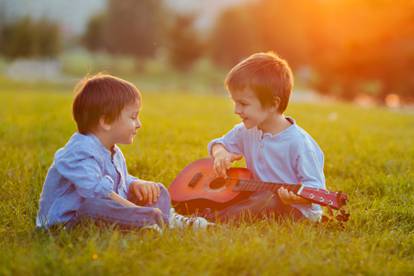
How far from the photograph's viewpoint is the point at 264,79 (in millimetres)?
3758

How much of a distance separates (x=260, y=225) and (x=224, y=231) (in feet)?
1.12

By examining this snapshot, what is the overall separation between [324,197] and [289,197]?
25cm

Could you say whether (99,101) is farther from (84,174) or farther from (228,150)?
(228,150)

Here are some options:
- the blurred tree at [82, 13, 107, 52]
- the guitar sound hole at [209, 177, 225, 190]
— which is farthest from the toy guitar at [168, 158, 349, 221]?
the blurred tree at [82, 13, 107, 52]

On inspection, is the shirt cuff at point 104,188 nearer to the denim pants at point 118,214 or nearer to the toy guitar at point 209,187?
the denim pants at point 118,214

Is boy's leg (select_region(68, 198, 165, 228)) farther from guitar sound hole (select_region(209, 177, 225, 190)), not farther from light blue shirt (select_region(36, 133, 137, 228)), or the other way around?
guitar sound hole (select_region(209, 177, 225, 190))

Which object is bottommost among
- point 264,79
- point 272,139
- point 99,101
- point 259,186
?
point 259,186

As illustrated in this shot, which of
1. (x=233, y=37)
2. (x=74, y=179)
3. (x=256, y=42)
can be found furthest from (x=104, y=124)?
(x=233, y=37)

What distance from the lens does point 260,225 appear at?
3.59 m

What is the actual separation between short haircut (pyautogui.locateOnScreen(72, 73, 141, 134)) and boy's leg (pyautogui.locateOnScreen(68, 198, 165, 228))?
0.50 metres

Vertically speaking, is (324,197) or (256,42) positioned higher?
(324,197)

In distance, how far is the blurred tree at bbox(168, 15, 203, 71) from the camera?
43.6 m

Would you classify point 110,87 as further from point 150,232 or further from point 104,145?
point 150,232

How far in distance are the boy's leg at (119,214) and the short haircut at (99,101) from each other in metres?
0.50
